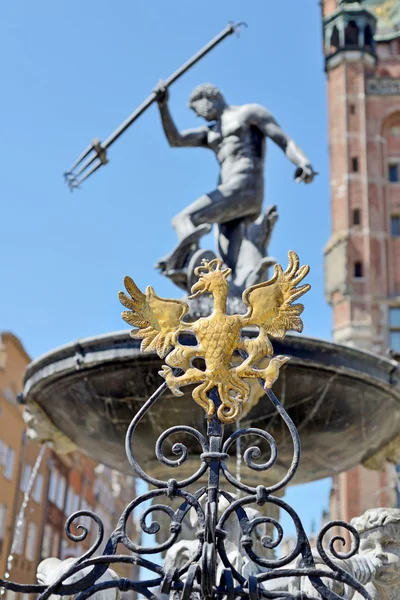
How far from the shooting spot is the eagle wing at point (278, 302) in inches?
151

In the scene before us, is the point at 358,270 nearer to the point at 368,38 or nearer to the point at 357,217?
the point at 357,217

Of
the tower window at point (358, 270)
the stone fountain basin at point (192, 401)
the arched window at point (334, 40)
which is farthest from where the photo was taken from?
the arched window at point (334, 40)

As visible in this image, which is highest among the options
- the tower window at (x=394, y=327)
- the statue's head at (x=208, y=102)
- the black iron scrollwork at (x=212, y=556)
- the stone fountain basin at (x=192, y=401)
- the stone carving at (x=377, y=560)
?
the tower window at (x=394, y=327)

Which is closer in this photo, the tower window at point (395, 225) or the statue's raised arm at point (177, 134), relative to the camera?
the statue's raised arm at point (177, 134)

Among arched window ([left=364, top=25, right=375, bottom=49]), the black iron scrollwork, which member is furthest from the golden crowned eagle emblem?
arched window ([left=364, top=25, right=375, bottom=49])

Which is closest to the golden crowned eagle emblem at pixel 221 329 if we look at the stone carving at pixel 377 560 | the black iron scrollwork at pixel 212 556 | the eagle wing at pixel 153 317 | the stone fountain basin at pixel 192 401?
the eagle wing at pixel 153 317

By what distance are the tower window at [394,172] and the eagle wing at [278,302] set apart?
34.2m

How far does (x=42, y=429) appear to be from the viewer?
8.62 m

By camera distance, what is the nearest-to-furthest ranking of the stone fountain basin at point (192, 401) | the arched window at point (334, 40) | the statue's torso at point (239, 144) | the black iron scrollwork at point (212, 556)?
the black iron scrollwork at point (212, 556), the stone fountain basin at point (192, 401), the statue's torso at point (239, 144), the arched window at point (334, 40)

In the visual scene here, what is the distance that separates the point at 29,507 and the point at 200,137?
2555 centimetres

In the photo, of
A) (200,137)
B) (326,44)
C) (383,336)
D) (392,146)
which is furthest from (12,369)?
(200,137)

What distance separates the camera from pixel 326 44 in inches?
1619

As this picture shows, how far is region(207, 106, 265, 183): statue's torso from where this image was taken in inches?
347

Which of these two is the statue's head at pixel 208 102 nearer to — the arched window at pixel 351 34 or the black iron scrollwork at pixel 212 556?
the black iron scrollwork at pixel 212 556
